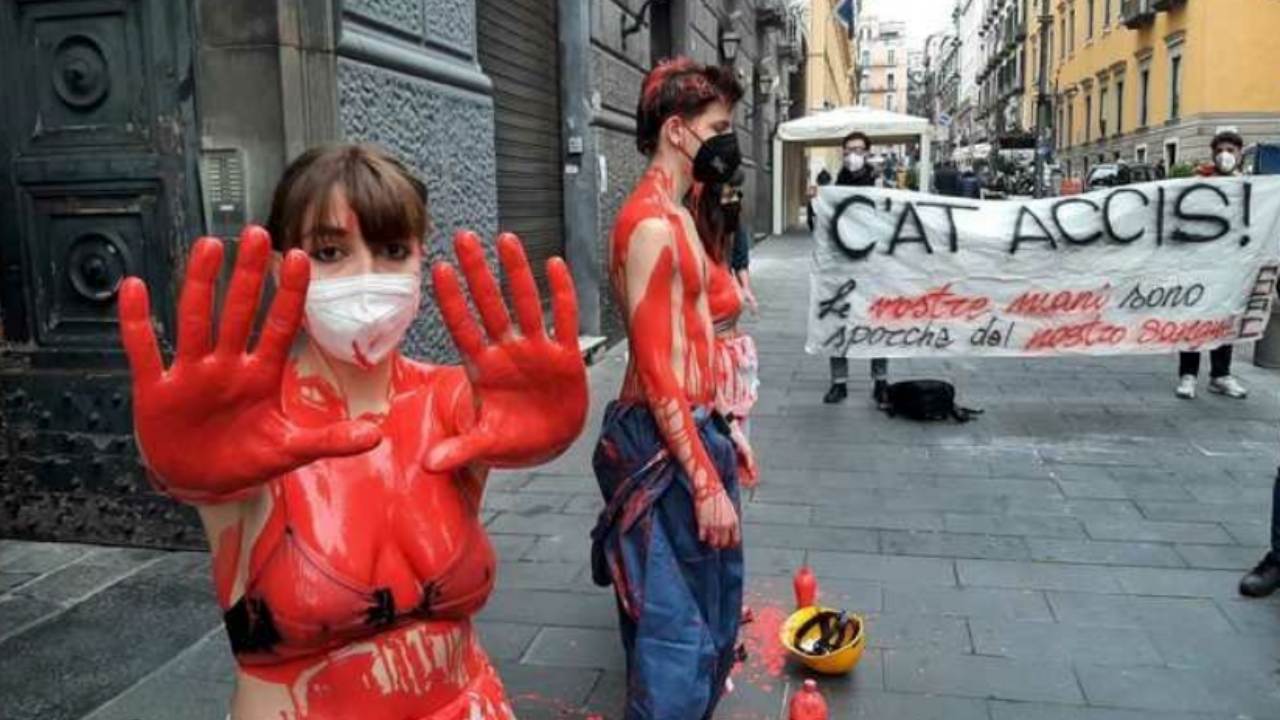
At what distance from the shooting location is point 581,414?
161 centimetres

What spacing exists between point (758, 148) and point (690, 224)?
24.7m

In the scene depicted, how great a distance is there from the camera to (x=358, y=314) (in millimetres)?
1595

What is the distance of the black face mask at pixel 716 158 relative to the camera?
2902mm

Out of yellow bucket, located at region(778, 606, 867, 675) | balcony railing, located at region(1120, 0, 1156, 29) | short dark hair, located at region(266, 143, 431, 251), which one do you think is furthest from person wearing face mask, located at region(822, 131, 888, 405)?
balcony railing, located at region(1120, 0, 1156, 29)

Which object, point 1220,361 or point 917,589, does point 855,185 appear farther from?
point 917,589

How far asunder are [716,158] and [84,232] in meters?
2.95

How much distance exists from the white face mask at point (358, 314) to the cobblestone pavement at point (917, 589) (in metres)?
1.97

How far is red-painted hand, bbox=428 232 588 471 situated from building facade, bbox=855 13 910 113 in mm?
136265

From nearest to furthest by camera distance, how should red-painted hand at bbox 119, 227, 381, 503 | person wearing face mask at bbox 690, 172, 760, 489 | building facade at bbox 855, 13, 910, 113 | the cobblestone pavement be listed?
red-painted hand at bbox 119, 227, 381, 503 → person wearing face mask at bbox 690, 172, 760, 489 → the cobblestone pavement → building facade at bbox 855, 13, 910, 113

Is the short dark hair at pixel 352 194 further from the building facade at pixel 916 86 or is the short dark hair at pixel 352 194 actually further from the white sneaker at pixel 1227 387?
the building facade at pixel 916 86

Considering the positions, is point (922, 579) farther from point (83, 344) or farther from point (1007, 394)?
point (1007, 394)

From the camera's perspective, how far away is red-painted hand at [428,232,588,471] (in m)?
1.50

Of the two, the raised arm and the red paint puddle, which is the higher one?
the raised arm

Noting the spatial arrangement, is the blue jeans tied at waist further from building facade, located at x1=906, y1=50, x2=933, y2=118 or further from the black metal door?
building facade, located at x1=906, y1=50, x2=933, y2=118
